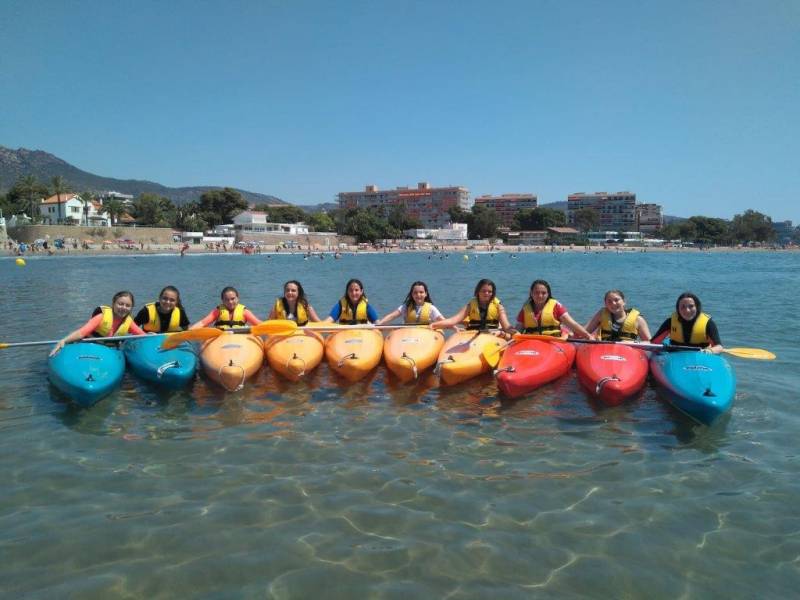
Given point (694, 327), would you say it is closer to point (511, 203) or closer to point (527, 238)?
point (527, 238)

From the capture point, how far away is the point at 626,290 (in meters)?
23.2

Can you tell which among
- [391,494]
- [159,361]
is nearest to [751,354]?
[391,494]

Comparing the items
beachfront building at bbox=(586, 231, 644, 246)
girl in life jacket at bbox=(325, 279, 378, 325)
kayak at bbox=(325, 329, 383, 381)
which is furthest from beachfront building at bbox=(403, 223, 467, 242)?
kayak at bbox=(325, 329, 383, 381)

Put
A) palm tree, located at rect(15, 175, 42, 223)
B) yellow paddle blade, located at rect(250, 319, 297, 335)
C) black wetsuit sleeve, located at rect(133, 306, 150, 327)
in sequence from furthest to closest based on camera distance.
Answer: palm tree, located at rect(15, 175, 42, 223)
black wetsuit sleeve, located at rect(133, 306, 150, 327)
yellow paddle blade, located at rect(250, 319, 297, 335)

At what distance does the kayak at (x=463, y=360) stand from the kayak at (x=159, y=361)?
8.83 ft

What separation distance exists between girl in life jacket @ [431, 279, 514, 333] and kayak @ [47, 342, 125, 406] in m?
3.54

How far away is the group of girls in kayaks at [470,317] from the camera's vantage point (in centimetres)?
595

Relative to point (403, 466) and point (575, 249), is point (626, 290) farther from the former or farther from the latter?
point (575, 249)

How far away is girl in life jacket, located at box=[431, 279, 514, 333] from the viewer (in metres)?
6.80

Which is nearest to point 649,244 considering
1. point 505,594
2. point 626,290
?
point 626,290

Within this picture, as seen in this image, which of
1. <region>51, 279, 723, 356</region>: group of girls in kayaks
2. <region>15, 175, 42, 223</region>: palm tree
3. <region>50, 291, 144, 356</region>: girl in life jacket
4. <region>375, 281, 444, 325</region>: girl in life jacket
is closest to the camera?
<region>51, 279, 723, 356</region>: group of girls in kayaks

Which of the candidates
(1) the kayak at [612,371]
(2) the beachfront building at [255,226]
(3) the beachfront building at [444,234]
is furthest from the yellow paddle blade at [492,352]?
(3) the beachfront building at [444,234]

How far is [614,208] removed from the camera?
147 meters

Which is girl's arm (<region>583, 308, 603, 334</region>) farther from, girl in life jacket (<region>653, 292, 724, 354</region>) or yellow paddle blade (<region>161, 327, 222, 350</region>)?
yellow paddle blade (<region>161, 327, 222, 350</region>)
